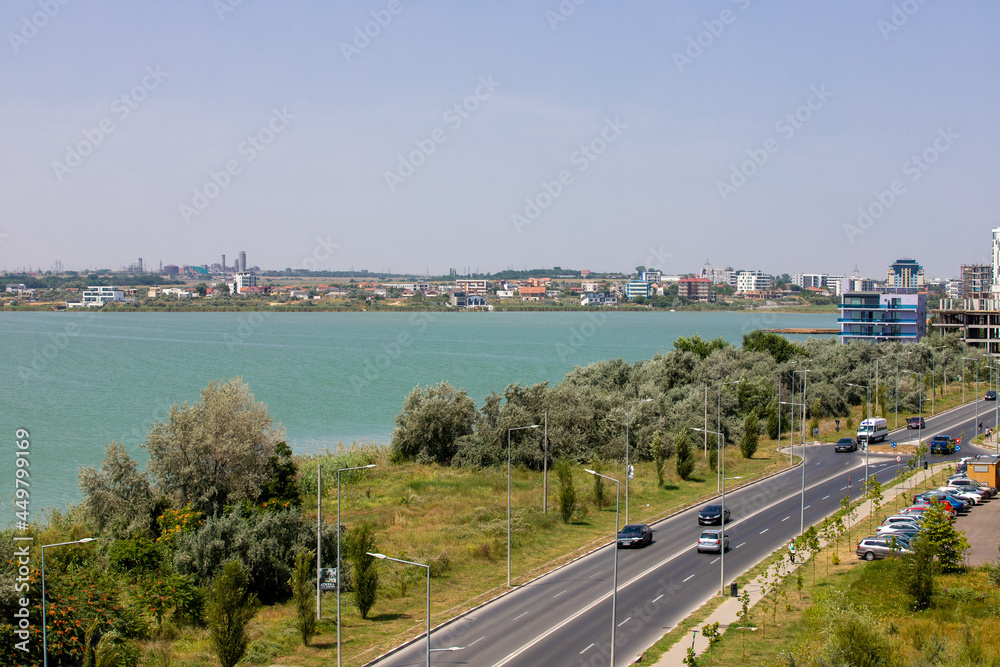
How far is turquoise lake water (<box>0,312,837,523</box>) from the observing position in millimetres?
70000

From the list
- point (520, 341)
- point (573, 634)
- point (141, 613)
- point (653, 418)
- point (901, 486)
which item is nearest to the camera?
point (573, 634)

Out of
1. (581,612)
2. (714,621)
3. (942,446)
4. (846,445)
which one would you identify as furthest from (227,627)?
(942,446)

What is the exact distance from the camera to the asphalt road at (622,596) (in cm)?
2614

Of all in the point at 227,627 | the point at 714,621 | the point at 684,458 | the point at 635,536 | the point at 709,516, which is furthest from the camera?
the point at 684,458

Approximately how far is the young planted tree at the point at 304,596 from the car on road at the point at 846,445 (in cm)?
4371

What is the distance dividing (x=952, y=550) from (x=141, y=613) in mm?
30337

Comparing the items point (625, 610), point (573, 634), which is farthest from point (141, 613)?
point (625, 610)

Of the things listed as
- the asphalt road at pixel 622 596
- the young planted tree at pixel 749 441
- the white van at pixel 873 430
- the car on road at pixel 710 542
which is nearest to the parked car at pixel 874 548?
the asphalt road at pixel 622 596

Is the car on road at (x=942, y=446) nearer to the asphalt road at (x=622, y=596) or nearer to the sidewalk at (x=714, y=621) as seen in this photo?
the asphalt road at (x=622, y=596)

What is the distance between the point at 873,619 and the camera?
2348 centimetres

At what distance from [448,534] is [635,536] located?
31.5 feet

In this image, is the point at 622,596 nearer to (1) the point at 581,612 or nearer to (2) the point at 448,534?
(1) the point at 581,612

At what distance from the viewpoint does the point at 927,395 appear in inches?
3386

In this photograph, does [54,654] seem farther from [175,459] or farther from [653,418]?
[653,418]
